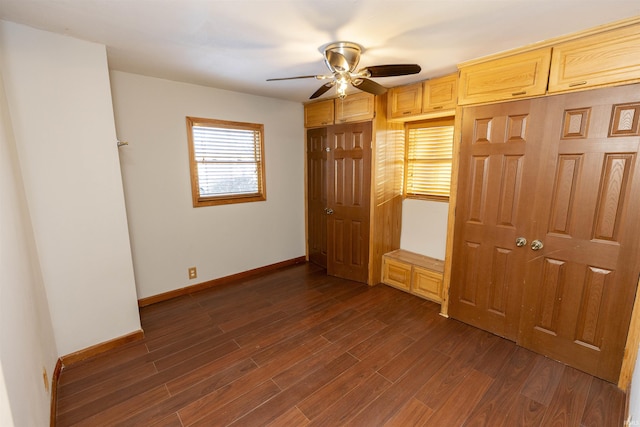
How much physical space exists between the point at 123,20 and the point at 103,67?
56 centimetres

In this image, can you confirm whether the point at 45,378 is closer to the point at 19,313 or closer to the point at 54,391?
the point at 54,391

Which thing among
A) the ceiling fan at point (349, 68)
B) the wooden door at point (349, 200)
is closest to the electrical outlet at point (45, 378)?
the ceiling fan at point (349, 68)

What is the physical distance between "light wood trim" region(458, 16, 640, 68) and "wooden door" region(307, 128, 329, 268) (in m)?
1.94

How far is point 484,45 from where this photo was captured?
2061 mm

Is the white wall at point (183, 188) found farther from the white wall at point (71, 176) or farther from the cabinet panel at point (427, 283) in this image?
the cabinet panel at point (427, 283)

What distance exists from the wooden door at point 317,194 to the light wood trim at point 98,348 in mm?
2452

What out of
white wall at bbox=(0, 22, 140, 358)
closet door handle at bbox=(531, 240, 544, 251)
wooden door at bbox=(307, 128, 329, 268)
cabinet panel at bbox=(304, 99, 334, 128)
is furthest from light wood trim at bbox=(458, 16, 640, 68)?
white wall at bbox=(0, 22, 140, 358)

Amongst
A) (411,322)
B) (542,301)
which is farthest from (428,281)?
(542,301)

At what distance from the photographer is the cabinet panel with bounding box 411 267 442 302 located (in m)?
3.03

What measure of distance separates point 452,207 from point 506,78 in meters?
1.14

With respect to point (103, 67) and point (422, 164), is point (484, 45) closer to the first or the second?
point (422, 164)

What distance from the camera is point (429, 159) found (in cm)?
330

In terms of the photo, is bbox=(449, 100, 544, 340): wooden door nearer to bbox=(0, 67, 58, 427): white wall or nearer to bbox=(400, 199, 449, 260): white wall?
bbox=(400, 199, 449, 260): white wall

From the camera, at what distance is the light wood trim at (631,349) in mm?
1814
